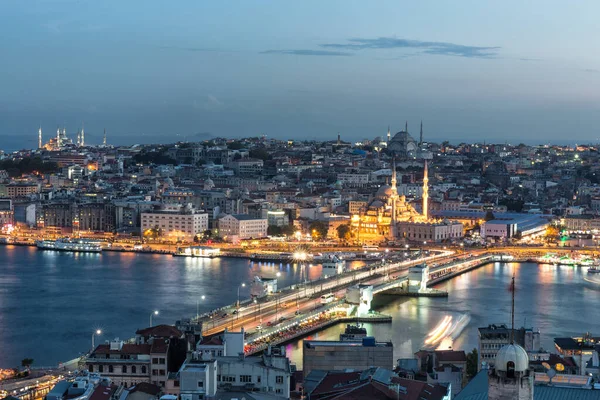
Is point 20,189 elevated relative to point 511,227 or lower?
elevated

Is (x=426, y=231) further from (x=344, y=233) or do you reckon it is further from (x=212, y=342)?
(x=212, y=342)

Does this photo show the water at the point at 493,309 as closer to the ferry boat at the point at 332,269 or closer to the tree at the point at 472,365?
the tree at the point at 472,365

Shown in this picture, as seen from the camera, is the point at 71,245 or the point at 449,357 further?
the point at 71,245

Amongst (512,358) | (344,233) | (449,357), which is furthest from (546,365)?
(344,233)

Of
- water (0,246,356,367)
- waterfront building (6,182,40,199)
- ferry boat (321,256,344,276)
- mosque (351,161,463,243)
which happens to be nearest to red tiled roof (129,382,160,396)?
water (0,246,356,367)

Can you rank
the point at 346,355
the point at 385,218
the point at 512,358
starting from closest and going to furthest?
the point at 512,358 → the point at 346,355 → the point at 385,218

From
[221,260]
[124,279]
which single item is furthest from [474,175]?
[124,279]

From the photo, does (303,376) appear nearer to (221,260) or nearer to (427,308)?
(427,308)

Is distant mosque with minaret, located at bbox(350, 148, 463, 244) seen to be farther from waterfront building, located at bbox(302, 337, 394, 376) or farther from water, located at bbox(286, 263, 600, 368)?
waterfront building, located at bbox(302, 337, 394, 376)
